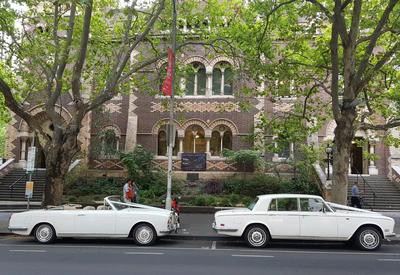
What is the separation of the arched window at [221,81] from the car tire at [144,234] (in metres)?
14.4

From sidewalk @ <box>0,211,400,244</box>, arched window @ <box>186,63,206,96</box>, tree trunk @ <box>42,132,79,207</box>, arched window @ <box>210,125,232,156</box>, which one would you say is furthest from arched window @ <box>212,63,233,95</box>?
tree trunk @ <box>42,132,79,207</box>

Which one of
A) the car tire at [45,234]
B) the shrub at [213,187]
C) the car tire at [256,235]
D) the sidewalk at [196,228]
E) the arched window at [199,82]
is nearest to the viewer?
the car tire at [256,235]

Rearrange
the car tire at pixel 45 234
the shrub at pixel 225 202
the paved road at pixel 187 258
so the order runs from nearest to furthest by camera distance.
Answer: the paved road at pixel 187 258 < the car tire at pixel 45 234 < the shrub at pixel 225 202

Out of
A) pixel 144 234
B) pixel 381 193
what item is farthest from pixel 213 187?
pixel 144 234

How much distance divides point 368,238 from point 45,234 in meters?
8.70

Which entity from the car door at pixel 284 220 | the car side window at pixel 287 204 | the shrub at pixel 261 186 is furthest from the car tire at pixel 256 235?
the shrub at pixel 261 186

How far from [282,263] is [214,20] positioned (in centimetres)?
1206

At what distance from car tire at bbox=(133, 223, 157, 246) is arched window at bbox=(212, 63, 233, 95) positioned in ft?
47.2

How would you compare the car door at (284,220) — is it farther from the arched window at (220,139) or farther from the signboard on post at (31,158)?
the arched window at (220,139)

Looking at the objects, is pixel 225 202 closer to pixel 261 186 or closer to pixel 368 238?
pixel 261 186

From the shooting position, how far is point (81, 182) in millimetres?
20203

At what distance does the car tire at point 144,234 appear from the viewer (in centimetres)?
931

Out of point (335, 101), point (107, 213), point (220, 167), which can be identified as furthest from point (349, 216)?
point (220, 167)

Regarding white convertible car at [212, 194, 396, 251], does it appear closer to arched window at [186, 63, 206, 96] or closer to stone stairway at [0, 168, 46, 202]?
stone stairway at [0, 168, 46, 202]
